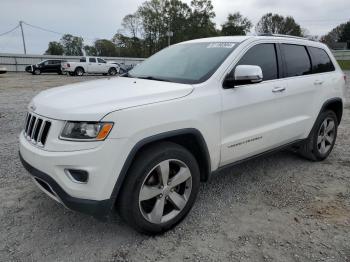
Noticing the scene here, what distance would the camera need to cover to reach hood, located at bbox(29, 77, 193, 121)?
261 centimetres

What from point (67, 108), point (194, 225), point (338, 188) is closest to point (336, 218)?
point (338, 188)

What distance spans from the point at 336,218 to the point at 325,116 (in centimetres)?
189

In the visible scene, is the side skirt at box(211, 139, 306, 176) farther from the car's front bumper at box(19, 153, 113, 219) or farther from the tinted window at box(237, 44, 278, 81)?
the car's front bumper at box(19, 153, 113, 219)

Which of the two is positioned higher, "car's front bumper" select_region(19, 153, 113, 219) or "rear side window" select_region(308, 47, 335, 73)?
"rear side window" select_region(308, 47, 335, 73)

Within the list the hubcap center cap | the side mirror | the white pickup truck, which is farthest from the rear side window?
the white pickup truck

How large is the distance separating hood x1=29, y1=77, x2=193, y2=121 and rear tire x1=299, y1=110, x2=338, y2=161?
2.49m

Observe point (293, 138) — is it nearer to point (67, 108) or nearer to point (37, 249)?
point (67, 108)

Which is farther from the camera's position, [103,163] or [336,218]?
[336,218]

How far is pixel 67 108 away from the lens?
2666mm

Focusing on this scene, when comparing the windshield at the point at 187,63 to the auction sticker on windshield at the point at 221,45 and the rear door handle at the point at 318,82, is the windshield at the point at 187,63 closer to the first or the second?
the auction sticker on windshield at the point at 221,45

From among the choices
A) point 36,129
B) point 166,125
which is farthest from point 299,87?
point 36,129

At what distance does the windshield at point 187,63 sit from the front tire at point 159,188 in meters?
0.80

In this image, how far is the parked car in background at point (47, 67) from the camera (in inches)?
1178

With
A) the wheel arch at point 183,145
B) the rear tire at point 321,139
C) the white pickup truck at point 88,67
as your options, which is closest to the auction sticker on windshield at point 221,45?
the wheel arch at point 183,145
